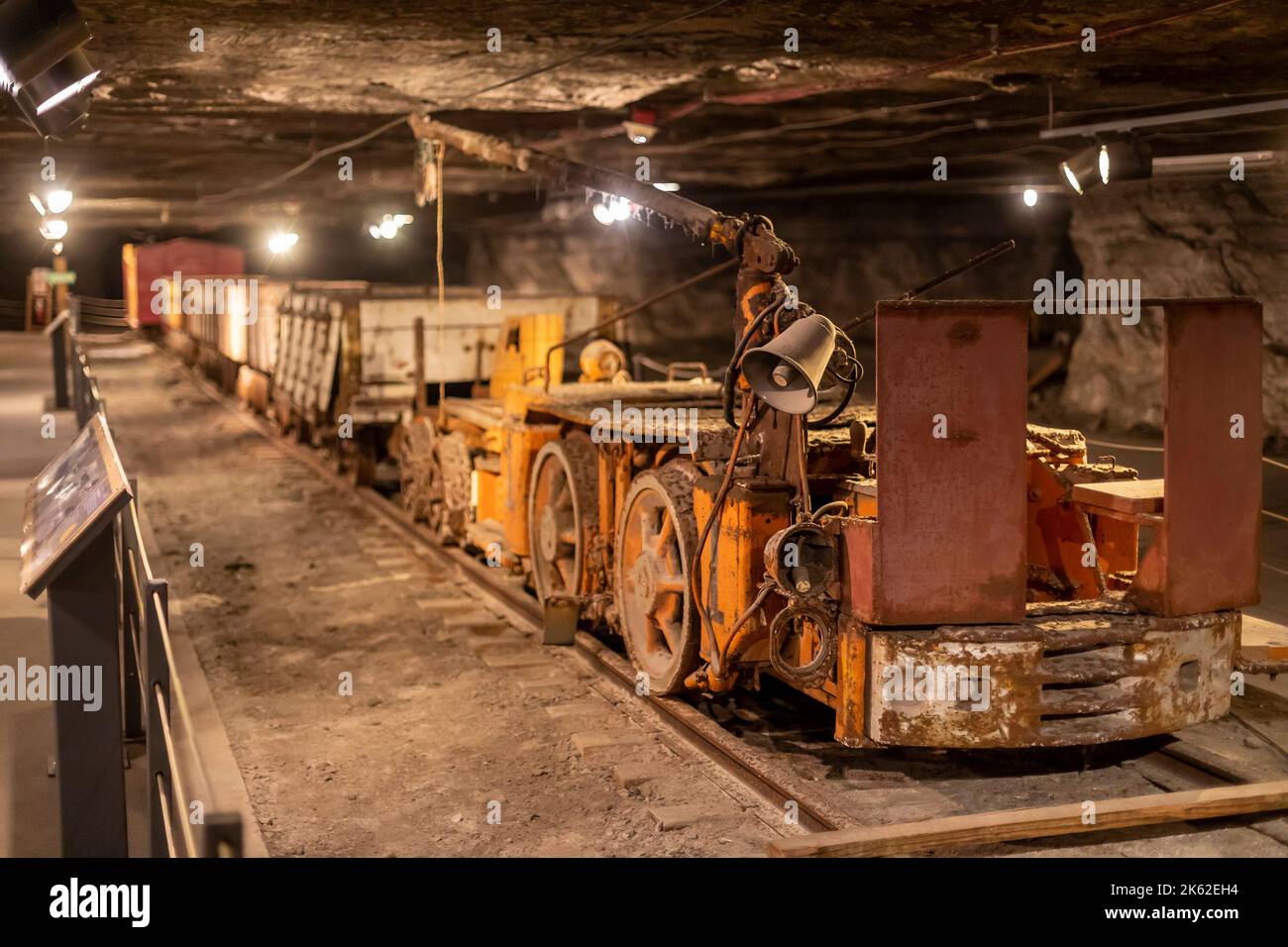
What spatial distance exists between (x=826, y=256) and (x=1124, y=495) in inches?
750

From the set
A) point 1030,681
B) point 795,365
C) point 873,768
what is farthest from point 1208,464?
point 873,768

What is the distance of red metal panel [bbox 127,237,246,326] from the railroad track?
3475 centimetres

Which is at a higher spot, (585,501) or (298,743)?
(585,501)

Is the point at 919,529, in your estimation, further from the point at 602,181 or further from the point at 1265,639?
the point at 602,181

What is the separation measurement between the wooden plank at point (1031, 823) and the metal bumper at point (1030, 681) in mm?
312

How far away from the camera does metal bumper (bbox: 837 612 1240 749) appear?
5.43m

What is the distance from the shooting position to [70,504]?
14.4 ft

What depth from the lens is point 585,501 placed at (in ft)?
27.4

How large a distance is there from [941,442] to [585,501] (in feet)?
11.2

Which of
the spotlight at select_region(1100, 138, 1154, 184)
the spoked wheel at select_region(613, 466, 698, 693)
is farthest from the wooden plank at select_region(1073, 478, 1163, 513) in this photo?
the spotlight at select_region(1100, 138, 1154, 184)

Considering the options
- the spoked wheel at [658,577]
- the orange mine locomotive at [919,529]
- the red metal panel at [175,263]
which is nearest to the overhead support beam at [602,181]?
the orange mine locomotive at [919,529]

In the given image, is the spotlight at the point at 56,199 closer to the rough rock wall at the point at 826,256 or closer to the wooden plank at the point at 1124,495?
the rough rock wall at the point at 826,256
